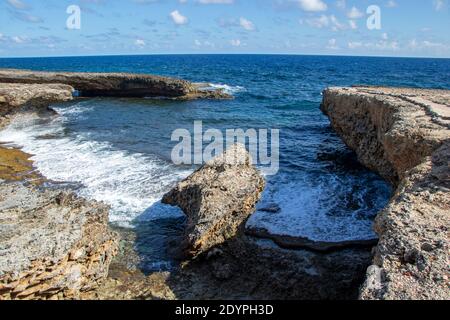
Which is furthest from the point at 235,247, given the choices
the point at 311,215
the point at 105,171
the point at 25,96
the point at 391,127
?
the point at 25,96

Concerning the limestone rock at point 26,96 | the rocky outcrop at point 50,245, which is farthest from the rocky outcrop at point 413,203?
the limestone rock at point 26,96

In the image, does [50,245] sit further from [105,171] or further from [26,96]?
[26,96]

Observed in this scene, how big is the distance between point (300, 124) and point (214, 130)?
6.49 m

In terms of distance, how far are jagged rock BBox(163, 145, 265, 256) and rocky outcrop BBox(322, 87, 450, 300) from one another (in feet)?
12.0

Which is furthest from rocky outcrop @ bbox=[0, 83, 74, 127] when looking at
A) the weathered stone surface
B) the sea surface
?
the weathered stone surface

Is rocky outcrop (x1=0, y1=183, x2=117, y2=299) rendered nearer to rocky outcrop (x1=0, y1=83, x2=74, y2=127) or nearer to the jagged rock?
the jagged rock

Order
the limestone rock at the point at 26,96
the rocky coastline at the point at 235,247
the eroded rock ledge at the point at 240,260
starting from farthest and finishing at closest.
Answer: the limestone rock at the point at 26,96 → the eroded rock ledge at the point at 240,260 → the rocky coastline at the point at 235,247

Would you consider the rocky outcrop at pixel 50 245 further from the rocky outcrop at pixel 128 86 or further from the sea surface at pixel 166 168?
the rocky outcrop at pixel 128 86

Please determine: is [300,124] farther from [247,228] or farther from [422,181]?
[422,181]

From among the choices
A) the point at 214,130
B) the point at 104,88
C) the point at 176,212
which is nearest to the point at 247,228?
the point at 176,212

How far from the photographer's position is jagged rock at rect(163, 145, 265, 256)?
29.4 ft

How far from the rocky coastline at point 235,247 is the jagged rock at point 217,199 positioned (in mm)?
29

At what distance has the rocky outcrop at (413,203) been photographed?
537 cm

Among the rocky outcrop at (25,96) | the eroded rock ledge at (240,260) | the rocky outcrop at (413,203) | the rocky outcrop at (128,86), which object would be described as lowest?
the eroded rock ledge at (240,260)
